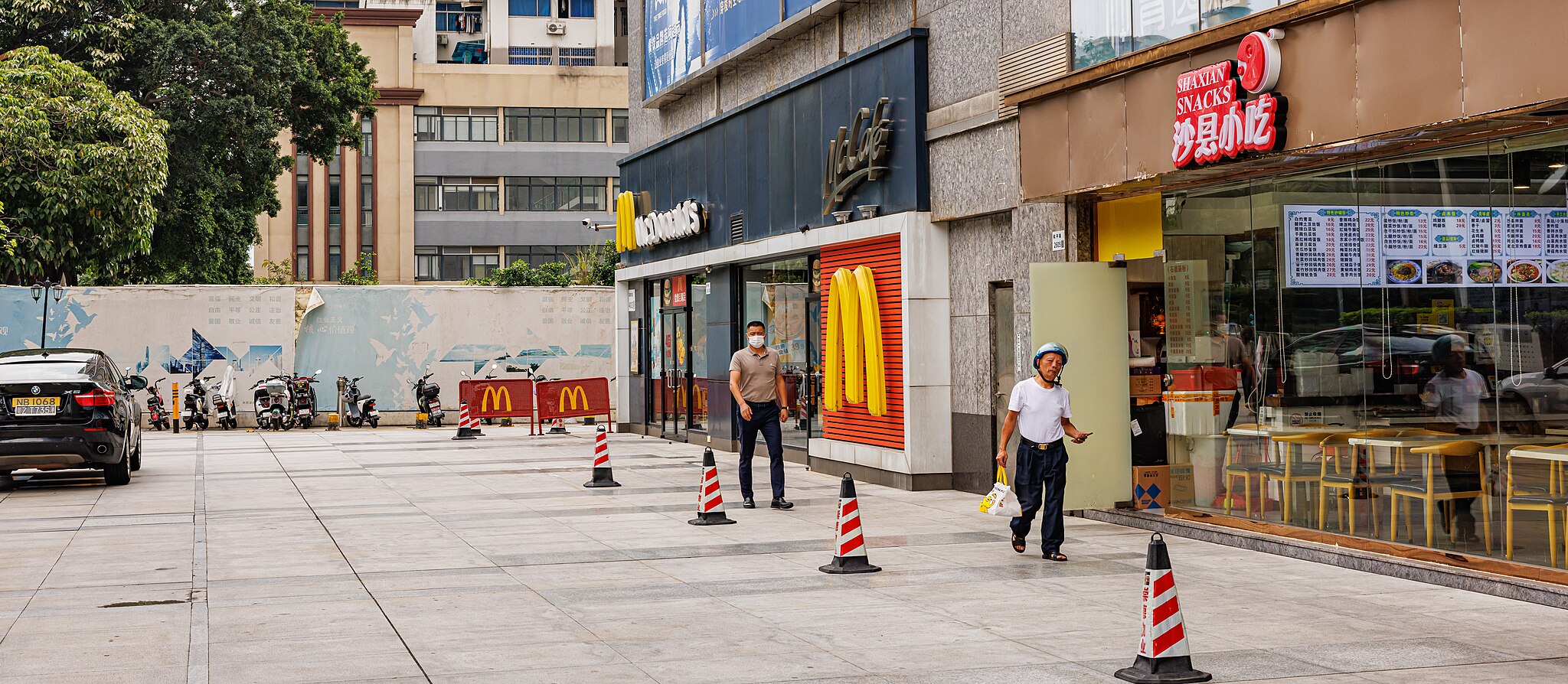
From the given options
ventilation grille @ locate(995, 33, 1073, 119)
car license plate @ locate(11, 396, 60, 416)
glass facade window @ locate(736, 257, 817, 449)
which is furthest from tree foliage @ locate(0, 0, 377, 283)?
ventilation grille @ locate(995, 33, 1073, 119)

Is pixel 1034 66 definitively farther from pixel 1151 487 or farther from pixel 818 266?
pixel 818 266

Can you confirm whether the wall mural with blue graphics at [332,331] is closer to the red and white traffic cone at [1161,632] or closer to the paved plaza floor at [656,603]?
the paved plaza floor at [656,603]

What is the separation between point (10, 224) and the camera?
28422 millimetres

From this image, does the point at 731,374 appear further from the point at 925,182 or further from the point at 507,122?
the point at 507,122

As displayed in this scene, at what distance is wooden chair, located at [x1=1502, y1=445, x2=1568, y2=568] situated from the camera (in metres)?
9.45

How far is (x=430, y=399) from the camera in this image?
3209cm

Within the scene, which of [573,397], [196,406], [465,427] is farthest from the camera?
[196,406]

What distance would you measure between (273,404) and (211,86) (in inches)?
458

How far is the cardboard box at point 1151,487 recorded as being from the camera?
13750 millimetres

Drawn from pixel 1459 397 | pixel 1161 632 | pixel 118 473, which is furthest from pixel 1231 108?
pixel 118 473

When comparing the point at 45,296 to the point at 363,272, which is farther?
the point at 363,272

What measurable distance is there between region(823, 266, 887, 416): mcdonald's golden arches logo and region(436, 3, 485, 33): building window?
6531 centimetres

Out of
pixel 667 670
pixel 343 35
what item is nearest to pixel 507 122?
pixel 343 35

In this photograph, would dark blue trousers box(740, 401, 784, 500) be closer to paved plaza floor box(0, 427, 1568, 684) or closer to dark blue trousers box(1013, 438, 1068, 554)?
paved plaza floor box(0, 427, 1568, 684)
